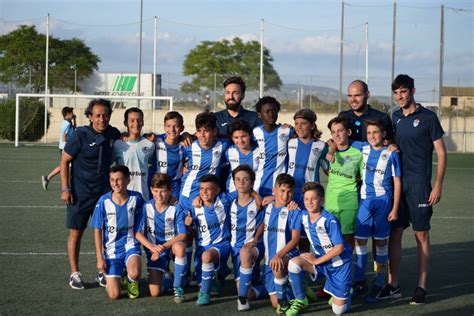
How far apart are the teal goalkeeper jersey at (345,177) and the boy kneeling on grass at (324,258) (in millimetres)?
480

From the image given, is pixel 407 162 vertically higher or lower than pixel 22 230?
higher

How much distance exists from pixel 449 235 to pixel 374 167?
12.5ft

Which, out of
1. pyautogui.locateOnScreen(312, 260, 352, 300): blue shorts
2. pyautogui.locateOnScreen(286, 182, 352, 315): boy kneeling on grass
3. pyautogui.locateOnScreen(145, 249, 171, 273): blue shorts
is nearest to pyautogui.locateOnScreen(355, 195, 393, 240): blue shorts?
pyautogui.locateOnScreen(286, 182, 352, 315): boy kneeling on grass

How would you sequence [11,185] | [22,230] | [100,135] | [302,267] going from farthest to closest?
1. [11,185]
2. [22,230]
3. [100,135]
4. [302,267]

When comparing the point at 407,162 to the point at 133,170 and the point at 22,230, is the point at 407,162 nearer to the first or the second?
the point at 133,170

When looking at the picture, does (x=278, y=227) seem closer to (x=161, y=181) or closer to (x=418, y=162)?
(x=161, y=181)

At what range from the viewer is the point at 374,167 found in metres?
5.99

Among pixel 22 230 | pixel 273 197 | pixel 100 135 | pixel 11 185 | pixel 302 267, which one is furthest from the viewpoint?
pixel 11 185

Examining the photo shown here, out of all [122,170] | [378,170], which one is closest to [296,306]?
[378,170]

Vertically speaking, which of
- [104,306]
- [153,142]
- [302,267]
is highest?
[153,142]

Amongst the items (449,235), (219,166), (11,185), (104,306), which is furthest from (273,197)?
(11,185)

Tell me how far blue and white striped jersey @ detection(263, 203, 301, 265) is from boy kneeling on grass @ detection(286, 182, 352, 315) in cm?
10

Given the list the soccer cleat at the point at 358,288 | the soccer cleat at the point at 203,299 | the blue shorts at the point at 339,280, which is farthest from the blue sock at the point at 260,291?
the soccer cleat at the point at 358,288

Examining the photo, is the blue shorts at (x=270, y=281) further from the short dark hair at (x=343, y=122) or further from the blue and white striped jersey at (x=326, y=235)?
the short dark hair at (x=343, y=122)
